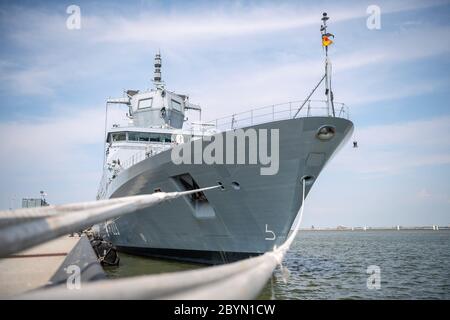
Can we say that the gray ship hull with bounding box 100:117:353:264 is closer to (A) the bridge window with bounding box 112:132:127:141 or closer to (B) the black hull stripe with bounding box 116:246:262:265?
(B) the black hull stripe with bounding box 116:246:262:265

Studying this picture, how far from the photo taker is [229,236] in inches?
496

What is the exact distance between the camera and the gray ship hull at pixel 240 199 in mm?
11086

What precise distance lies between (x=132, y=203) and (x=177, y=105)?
822 inches

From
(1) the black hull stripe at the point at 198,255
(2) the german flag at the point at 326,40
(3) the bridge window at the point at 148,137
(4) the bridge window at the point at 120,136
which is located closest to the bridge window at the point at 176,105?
(3) the bridge window at the point at 148,137

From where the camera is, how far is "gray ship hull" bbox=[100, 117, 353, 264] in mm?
11086

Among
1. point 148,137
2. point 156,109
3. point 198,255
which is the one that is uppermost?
point 156,109

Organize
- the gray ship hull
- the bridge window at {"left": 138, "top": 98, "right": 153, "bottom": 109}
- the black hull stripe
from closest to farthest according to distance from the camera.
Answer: the gray ship hull
the black hull stripe
the bridge window at {"left": 138, "top": 98, "right": 153, "bottom": 109}

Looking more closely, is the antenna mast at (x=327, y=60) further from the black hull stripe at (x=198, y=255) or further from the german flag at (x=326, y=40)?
the black hull stripe at (x=198, y=255)

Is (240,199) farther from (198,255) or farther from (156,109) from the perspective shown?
(156,109)

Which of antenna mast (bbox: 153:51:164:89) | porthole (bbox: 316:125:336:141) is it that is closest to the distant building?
antenna mast (bbox: 153:51:164:89)

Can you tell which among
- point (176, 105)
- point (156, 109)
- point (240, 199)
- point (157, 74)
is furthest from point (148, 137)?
point (240, 199)

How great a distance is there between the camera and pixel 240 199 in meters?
11.9

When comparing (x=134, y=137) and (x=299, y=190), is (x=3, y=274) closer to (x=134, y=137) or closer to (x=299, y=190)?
(x=299, y=190)

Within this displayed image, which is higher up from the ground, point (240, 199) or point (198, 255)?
point (240, 199)
